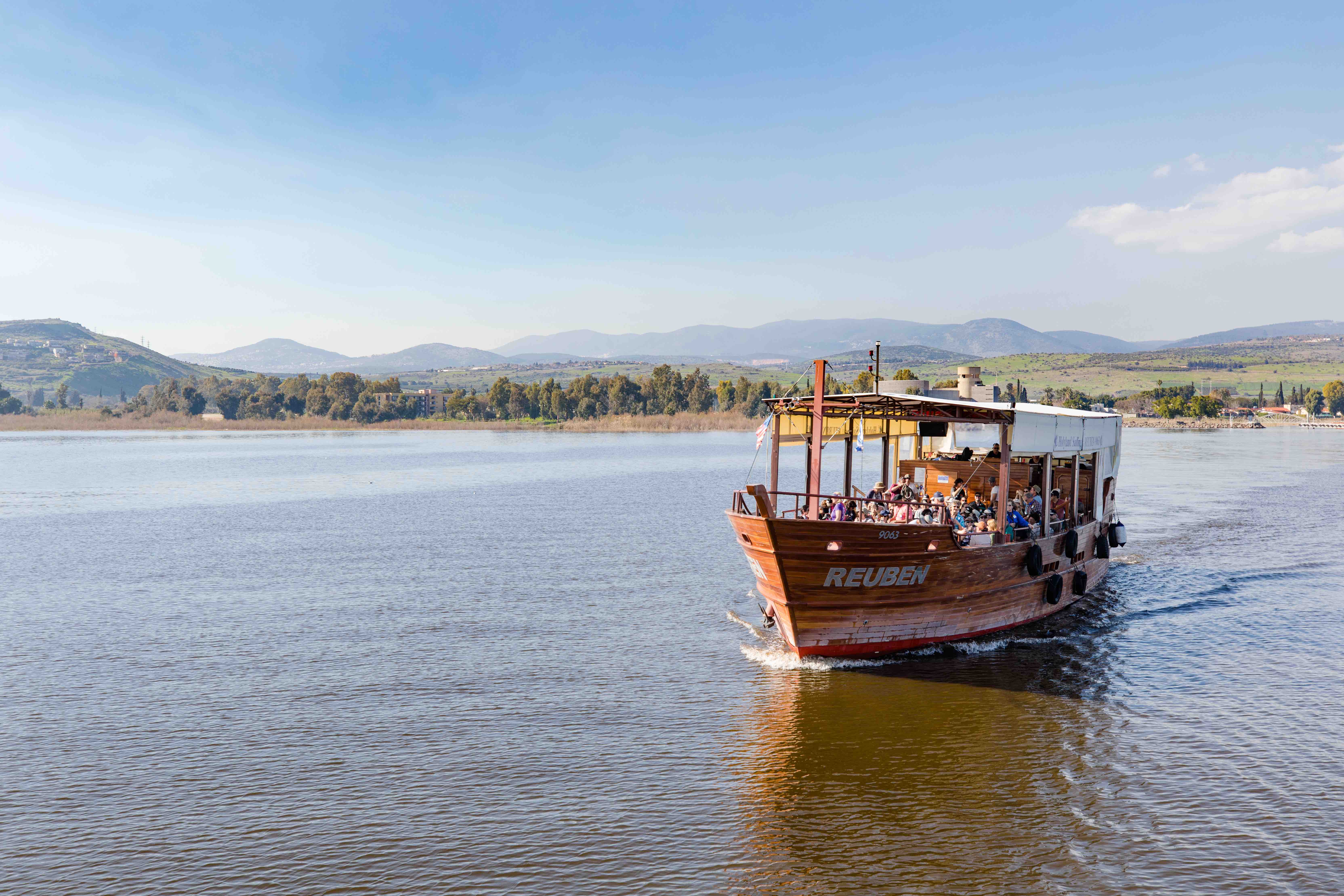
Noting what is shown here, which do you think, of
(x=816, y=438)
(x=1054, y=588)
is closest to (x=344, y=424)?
(x=1054, y=588)

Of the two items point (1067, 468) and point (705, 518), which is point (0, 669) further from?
point (705, 518)

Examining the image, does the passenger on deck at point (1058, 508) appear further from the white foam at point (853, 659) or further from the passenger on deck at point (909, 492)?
the white foam at point (853, 659)

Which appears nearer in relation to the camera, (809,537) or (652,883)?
(652,883)

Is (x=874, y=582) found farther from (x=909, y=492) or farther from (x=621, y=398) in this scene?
(x=621, y=398)

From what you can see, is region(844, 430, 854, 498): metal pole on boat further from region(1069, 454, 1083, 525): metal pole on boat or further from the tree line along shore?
the tree line along shore

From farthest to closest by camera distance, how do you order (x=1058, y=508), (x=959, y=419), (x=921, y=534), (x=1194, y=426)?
(x=1194, y=426) < (x=1058, y=508) < (x=959, y=419) < (x=921, y=534)

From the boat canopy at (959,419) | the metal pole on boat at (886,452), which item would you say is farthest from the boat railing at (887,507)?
the metal pole on boat at (886,452)

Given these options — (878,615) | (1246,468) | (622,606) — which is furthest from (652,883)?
(1246,468)

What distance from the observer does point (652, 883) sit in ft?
33.6

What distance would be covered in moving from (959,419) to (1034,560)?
402 cm

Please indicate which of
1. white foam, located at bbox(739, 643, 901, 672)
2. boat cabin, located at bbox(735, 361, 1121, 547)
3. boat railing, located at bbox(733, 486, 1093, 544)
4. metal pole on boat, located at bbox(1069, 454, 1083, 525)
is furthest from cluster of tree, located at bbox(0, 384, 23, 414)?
metal pole on boat, located at bbox(1069, 454, 1083, 525)

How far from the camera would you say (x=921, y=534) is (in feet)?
57.4

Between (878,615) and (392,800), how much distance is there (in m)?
9.78

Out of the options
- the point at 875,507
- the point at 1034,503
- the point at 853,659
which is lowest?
the point at 853,659
